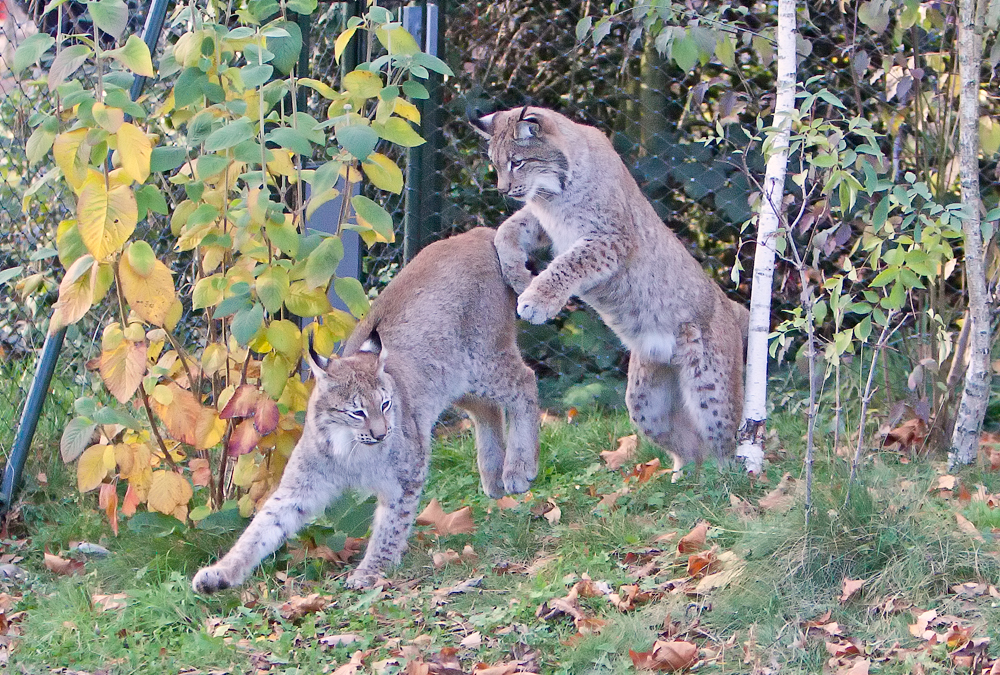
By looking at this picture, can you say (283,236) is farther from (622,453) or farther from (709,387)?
(622,453)

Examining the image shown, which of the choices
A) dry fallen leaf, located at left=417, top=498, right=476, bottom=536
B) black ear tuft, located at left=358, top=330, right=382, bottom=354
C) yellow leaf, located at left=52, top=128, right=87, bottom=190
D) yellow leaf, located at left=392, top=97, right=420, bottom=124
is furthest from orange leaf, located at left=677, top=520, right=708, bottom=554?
yellow leaf, located at left=52, top=128, right=87, bottom=190

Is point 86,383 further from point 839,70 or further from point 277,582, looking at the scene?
point 839,70

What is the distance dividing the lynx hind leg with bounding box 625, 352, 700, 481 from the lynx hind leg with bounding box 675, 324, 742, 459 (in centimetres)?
10

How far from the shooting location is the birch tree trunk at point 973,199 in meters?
3.93

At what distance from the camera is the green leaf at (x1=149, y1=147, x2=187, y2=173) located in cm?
353

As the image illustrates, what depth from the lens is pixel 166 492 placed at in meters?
3.87

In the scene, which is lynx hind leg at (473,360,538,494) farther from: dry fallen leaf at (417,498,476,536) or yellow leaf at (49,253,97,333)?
yellow leaf at (49,253,97,333)

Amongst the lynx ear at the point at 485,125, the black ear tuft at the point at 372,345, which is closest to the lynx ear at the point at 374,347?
the black ear tuft at the point at 372,345

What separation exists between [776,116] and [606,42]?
2.13 m

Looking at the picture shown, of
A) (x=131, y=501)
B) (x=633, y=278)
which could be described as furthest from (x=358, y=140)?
(x=633, y=278)

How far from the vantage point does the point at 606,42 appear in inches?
234

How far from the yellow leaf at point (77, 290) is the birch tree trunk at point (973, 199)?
2.91m

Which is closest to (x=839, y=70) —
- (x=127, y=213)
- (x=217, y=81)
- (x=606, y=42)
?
(x=606, y=42)

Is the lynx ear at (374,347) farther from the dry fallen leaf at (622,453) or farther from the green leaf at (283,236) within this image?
the dry fallen leaf at (622,453)
